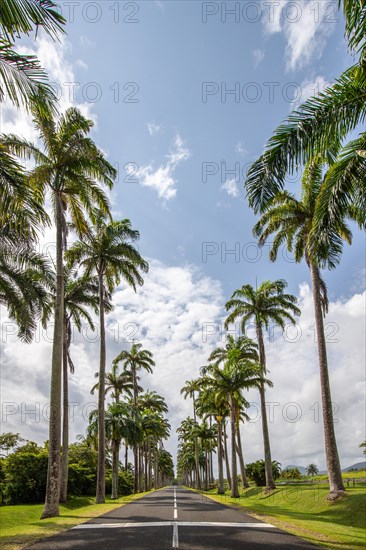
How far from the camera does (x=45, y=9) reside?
7.86 m

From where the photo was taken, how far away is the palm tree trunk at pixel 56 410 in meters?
15.8

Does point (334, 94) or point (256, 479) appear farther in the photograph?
point (256, 479)

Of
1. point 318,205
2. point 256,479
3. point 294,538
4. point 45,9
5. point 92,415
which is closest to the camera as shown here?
point 45,9

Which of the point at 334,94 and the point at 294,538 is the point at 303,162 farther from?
the point at 294,538

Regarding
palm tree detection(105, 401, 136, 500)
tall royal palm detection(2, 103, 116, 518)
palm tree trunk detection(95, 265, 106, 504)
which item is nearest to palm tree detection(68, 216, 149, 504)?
palm tree trunk detection(95, 265, 106, 504)

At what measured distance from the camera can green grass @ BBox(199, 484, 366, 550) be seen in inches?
389

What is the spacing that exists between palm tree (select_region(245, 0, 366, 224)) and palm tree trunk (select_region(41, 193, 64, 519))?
10.7 m

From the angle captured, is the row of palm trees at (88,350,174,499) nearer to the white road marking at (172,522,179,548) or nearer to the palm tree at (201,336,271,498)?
the palm tree at (201,336,271,498)

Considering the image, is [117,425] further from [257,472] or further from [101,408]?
[257,472]

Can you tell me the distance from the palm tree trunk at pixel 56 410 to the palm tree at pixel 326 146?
35.1 feet

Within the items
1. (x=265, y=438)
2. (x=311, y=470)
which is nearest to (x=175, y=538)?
(x=265, y=438)

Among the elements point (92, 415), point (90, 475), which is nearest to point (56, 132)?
point (92, 415)

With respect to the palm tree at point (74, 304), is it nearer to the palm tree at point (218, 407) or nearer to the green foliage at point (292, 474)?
the palm tree at point (218, 407)

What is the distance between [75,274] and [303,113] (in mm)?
22584
